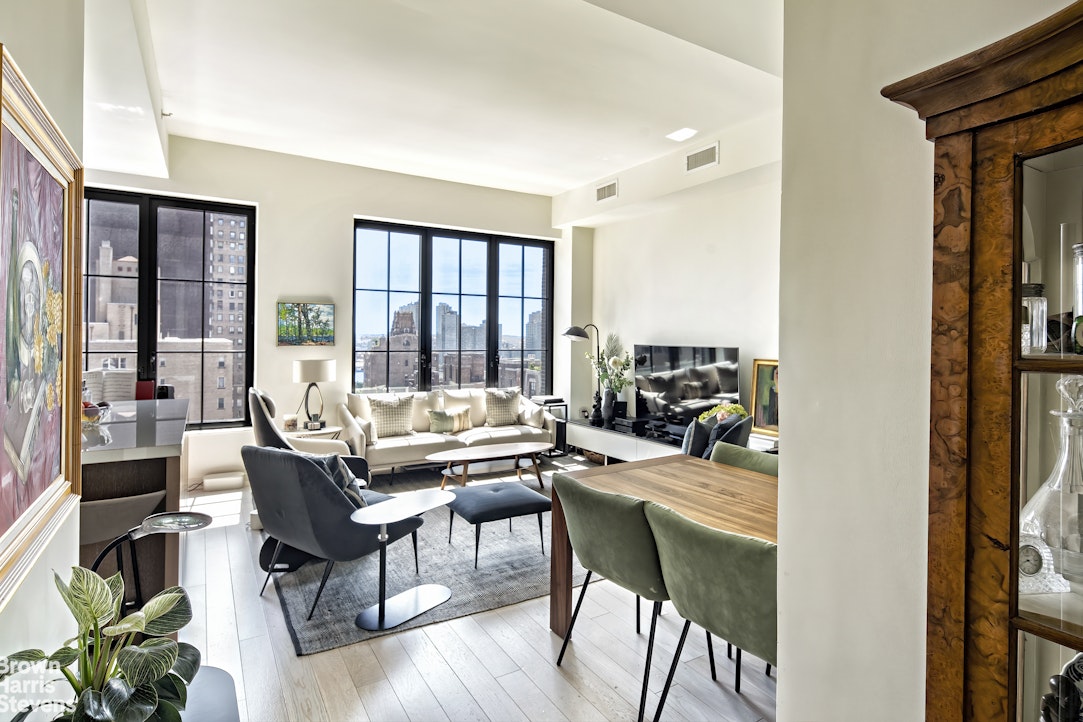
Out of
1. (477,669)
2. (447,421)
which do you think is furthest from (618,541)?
(447,421)

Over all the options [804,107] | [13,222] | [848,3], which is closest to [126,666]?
[13,222]

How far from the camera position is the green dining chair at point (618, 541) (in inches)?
80.2

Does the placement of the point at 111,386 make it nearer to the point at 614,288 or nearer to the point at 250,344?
the point at 250,344

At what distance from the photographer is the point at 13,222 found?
97 centimetres

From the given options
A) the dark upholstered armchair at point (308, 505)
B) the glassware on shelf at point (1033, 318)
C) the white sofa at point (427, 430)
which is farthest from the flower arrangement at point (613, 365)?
the glassware on shelf at point (1033, 318)

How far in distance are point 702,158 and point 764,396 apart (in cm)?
208

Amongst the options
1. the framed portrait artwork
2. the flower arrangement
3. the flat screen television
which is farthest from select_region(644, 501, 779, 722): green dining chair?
the flower arrangement

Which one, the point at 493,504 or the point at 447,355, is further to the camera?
the point at 447,355

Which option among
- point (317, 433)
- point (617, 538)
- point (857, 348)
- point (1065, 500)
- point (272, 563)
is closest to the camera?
point (1065, 500)

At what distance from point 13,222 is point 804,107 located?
1538 mm

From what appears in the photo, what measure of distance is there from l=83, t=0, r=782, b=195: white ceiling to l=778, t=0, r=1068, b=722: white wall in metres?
1.47

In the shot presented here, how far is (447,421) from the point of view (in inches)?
233

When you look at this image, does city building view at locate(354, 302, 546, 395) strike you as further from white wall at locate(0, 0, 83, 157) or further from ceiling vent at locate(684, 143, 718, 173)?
white wall at locate(0, 0, 83, 157)

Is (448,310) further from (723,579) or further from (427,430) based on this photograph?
(723,579)
